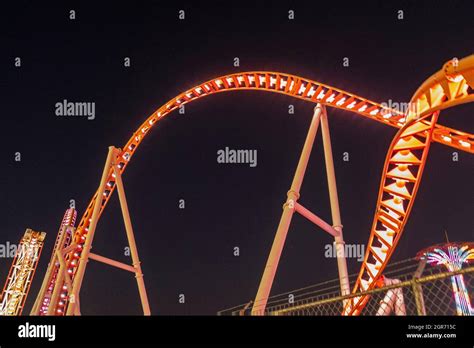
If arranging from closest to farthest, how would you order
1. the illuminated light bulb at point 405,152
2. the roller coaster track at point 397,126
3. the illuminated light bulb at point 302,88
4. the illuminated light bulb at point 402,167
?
the roller coaster track at point 397,126 < the illuminated light bulb at point 405,152 < the illuminated light bulb at point 402,167 < the illuminated light bulb at point 302,88

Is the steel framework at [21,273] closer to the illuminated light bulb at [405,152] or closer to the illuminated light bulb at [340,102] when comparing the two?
the illuminated light bulb at [340,102]

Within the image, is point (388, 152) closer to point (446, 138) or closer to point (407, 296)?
point (446, 138)

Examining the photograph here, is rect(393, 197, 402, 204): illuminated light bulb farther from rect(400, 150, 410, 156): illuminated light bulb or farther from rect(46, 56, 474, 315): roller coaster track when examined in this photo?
rect(400, 150, 410, 156): illuminated light bulb

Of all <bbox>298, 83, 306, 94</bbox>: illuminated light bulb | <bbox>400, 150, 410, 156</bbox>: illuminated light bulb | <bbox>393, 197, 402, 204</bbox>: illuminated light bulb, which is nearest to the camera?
<bbox>400, 150, 410, 156</bbox>: illuminated light bulb

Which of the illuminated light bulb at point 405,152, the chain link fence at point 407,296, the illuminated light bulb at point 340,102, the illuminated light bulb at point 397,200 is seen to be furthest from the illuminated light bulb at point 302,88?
the chain link fence at point 407,296

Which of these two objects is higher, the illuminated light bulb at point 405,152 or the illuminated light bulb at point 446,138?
the illuminated light bulb at point 446,138

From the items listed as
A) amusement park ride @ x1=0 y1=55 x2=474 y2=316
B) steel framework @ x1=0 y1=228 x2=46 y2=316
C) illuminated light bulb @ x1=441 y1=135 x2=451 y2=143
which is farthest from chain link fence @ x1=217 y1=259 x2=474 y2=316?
steel framework @ x1=0 y1=228 x2=46 y2=316

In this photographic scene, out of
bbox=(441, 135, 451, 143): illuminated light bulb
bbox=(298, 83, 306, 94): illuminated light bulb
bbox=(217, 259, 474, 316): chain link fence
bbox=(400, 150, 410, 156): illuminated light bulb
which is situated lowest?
bbox=(217, 259, 474, 316): chain link fence

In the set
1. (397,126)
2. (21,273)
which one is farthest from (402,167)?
(21,273)
